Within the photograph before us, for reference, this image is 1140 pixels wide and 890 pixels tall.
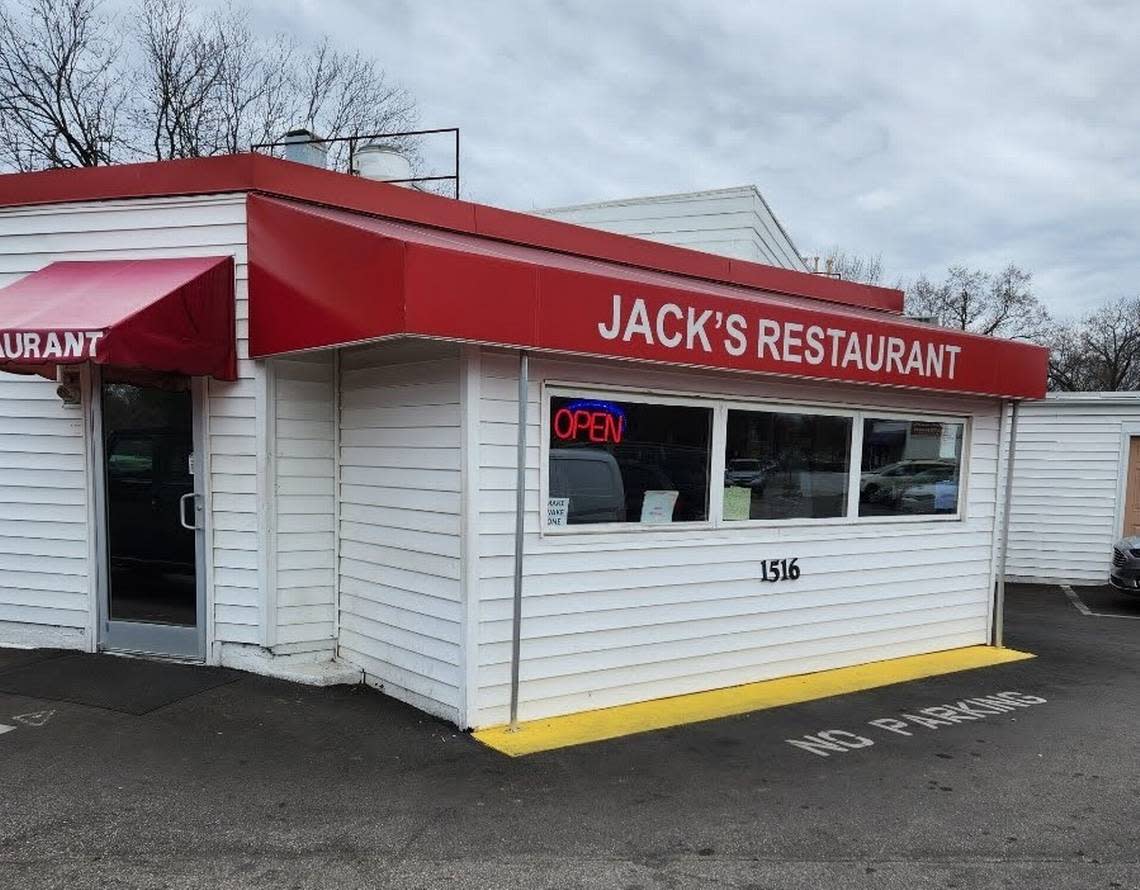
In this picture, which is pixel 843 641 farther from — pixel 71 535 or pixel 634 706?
pixel 71 535

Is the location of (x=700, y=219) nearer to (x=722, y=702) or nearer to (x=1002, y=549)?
(x=1002, y=549)

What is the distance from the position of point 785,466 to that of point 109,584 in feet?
16.8

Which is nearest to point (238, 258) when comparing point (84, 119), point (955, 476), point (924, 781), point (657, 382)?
point (657, 382)

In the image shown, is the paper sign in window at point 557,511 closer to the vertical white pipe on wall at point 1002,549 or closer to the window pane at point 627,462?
the window pane at point 627,462

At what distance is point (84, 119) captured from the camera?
21469 mm

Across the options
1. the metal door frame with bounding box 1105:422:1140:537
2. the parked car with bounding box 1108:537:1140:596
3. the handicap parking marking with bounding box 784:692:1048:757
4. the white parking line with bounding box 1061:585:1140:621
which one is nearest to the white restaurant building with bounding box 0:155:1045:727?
the handicap parking marking with bounding box 784:692:1048:757

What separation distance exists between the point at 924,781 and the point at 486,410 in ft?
10.3

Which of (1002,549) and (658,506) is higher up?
(658,506)

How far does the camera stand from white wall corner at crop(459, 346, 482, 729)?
15.1 ft

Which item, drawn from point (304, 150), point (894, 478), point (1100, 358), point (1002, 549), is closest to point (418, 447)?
point (304, 150)

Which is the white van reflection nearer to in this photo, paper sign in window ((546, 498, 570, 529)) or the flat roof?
paper sign in window ((546, 498, 570, 529))

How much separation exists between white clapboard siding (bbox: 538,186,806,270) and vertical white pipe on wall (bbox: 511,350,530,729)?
5.66 m

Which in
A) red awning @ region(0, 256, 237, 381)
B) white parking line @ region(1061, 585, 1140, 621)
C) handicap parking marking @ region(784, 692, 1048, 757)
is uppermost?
red awning @ region(0, 256, 237, 381)

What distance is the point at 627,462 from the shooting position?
5.35 m
